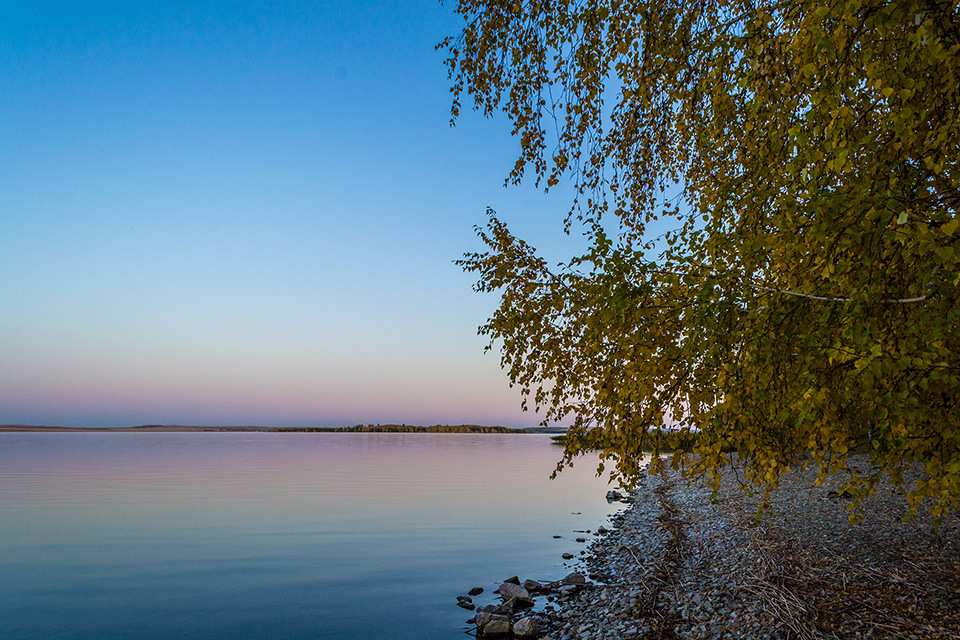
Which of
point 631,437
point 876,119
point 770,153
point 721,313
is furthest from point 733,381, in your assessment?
point 876,119

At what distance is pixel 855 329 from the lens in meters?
3.25

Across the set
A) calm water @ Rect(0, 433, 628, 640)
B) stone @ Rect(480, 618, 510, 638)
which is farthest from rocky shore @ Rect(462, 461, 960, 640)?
calm water @ Rect(0, 433, 628, 640)

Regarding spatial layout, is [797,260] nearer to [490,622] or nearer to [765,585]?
[765,585]

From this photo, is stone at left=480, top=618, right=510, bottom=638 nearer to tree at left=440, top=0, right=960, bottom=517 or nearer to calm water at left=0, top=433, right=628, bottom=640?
calm water at left=0, top=433, right=628, bottom=640

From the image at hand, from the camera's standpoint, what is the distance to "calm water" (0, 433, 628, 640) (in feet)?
35.5

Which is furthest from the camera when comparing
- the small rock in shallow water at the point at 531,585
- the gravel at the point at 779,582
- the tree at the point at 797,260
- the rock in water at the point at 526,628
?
the small rock in shallow water at the point at 531,585

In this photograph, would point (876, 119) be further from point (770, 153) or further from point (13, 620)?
point (13, 620)

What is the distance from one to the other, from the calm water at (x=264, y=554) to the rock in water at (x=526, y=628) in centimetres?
143

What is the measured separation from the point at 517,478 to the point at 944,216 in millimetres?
38108

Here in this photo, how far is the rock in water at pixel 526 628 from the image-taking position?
8.58 metres

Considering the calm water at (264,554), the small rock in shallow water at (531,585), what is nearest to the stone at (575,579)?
the small rock in shallow water at (531,585)

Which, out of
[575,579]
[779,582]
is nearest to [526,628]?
[575,579]

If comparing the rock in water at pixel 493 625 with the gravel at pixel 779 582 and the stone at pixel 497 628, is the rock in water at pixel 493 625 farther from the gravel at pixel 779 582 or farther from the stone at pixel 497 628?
the gravel at pixel 779 582

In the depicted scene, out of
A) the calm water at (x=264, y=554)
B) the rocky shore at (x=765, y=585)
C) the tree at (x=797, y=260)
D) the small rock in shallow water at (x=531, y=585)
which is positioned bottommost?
the calm water at (x=264, y=554)
